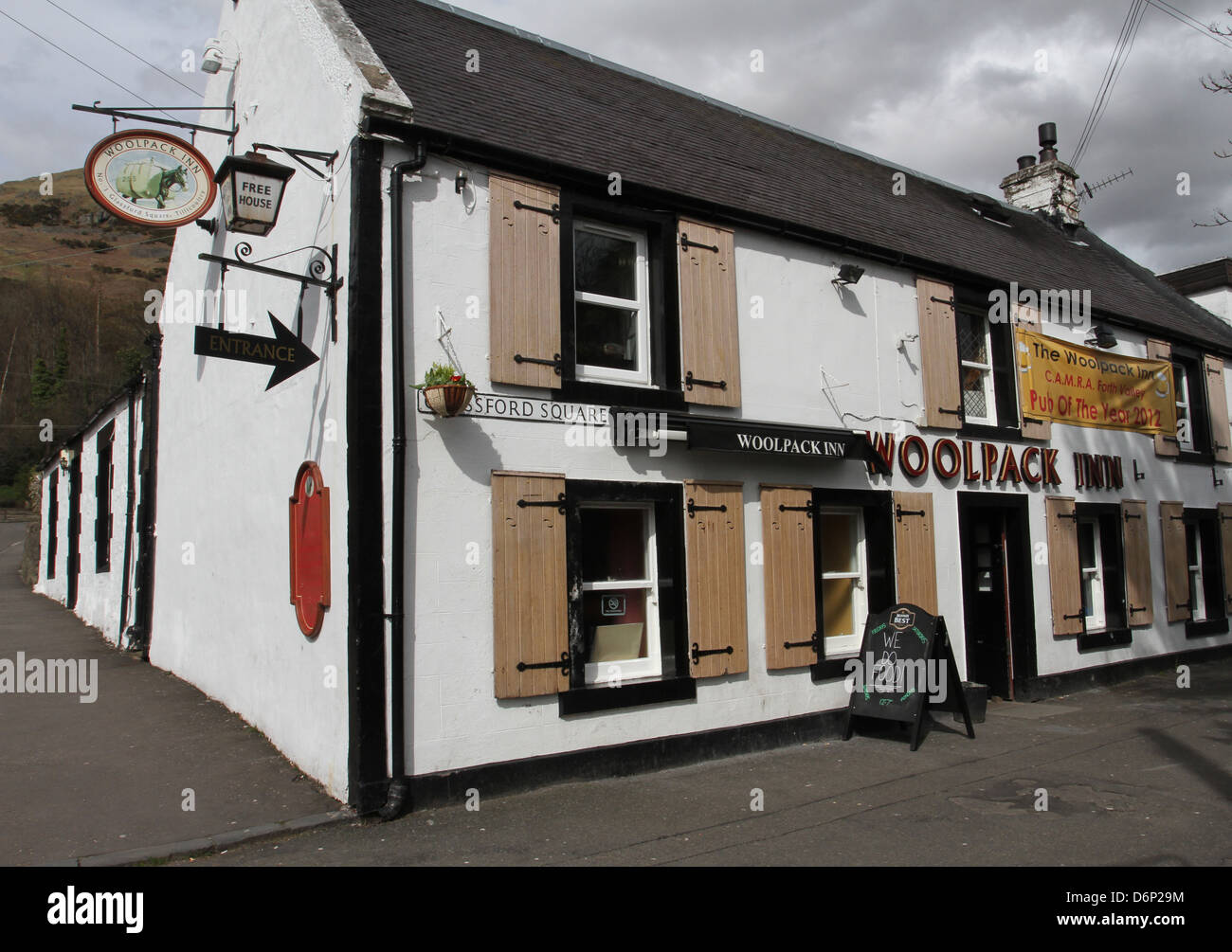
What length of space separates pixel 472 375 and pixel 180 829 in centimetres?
361

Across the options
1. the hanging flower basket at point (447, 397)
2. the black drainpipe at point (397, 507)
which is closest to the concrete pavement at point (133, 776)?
the black drainpipe at point (397, 507)

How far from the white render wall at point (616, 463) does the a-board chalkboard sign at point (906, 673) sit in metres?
0.37

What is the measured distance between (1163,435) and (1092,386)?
2.28m

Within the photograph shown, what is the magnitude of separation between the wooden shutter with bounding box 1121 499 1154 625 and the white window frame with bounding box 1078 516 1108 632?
296 millimetres

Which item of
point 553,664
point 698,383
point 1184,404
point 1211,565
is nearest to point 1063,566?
point 1211,565

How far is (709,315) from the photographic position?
8055 mm

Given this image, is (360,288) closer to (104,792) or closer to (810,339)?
(104,792)

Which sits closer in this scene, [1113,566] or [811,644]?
[811,644]

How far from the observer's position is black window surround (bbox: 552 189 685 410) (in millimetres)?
7254

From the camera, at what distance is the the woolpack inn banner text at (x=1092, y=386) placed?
36.9ft

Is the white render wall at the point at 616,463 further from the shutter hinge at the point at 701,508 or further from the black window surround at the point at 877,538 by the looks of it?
the shutter hinge at the point at 701,508

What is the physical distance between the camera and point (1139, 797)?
630cm

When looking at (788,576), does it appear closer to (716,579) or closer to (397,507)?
(716,579)

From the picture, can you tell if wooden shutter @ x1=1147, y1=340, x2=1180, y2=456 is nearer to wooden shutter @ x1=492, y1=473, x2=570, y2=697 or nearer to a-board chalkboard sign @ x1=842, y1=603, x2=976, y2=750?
a-board chalkboard sign @ x1=842, y1=603, x2=976, y2=750
